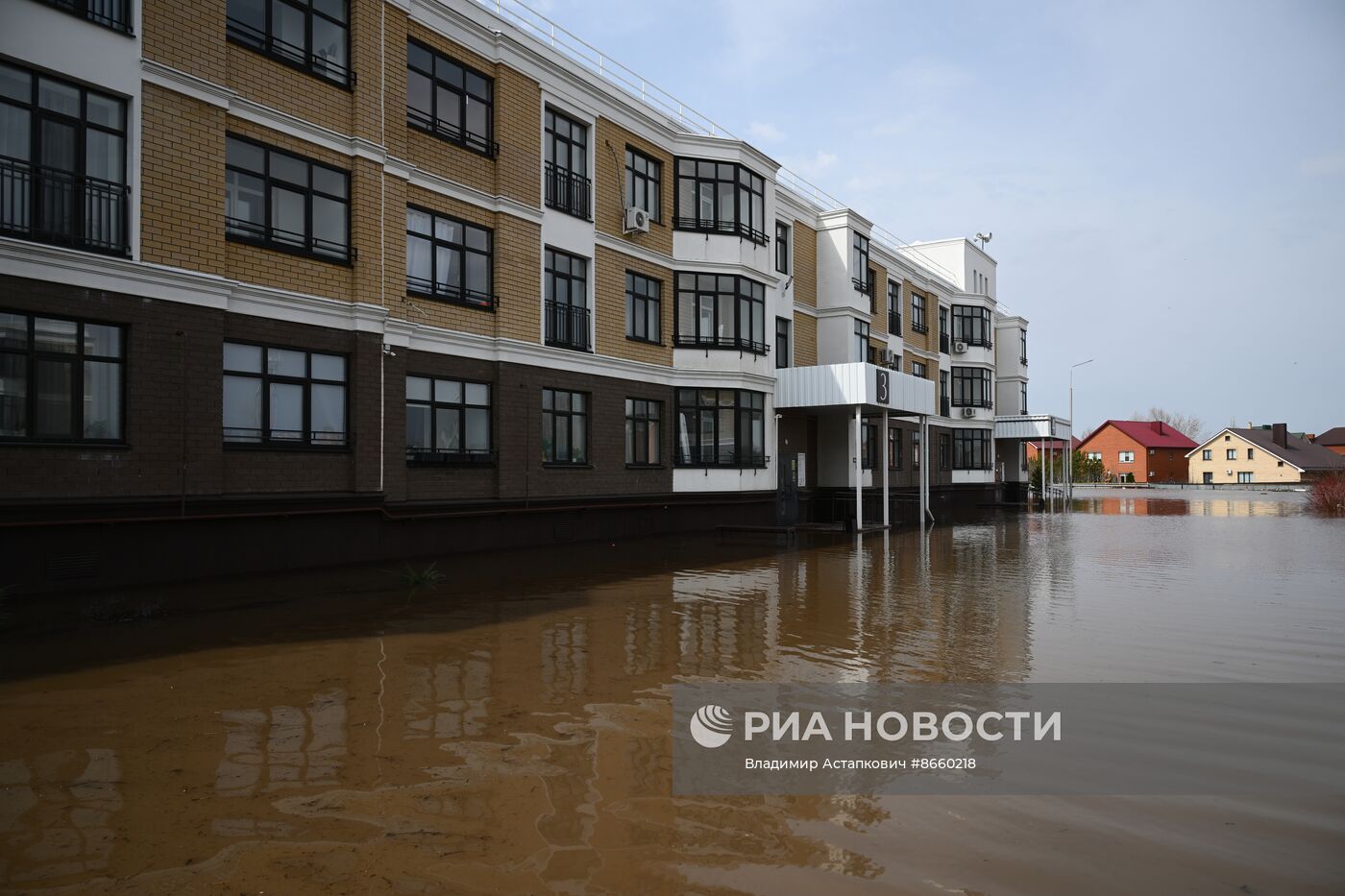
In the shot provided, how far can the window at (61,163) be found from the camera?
36.6 ft

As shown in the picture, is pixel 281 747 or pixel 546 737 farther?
pixel 546 737

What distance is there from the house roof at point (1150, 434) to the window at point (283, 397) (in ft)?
333

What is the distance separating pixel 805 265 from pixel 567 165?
12643 millimetres

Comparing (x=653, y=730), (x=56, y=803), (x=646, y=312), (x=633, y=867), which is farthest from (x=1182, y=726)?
(x=646, y=312)

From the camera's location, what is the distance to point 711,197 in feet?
80.3

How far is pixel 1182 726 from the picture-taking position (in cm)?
622

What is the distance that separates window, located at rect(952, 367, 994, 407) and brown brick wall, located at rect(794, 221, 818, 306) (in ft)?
53.4

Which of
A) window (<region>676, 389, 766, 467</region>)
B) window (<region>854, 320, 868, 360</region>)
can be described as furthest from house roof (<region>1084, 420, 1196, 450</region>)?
window (<region>676, 389, 766, 467</region>)

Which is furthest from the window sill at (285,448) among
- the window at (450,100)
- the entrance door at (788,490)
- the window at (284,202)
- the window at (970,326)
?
the window at (970,326)

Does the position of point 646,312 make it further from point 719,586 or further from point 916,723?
point 916,723

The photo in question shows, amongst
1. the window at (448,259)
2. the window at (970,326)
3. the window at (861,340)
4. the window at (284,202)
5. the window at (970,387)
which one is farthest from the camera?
the window at (970,326)

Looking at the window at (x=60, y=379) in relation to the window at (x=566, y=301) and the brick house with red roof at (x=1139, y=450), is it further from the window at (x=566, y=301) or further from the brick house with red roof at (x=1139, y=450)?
the brick house with red roof at (x=1139, y=450)

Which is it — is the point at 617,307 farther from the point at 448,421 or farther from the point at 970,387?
the point at 970,387

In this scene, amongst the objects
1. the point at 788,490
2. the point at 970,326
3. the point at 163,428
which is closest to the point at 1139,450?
the point at 970,326
